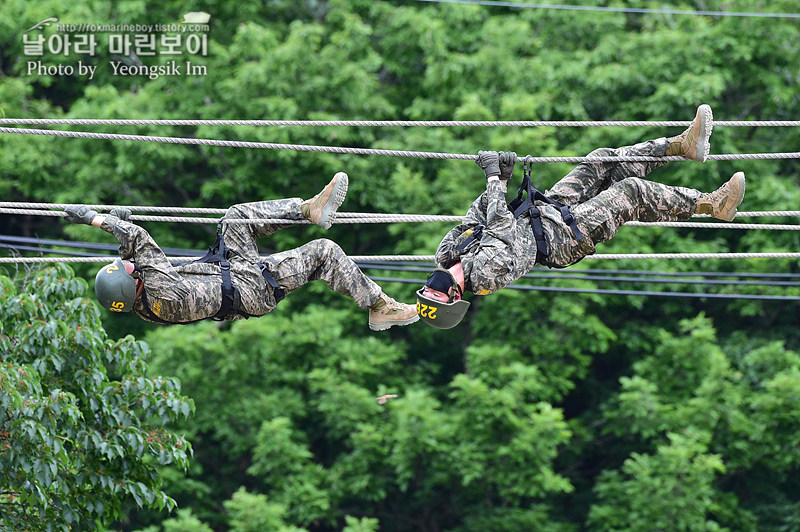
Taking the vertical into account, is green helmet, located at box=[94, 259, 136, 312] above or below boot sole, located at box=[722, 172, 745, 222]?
below

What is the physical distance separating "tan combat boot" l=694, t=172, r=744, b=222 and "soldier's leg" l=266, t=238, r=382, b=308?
228 centimetres

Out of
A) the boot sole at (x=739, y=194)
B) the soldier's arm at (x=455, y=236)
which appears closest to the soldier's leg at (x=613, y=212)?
the boot sole at (x=739, y=194)

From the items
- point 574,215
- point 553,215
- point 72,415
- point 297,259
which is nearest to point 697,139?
point 574,215

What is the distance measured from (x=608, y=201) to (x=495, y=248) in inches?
37.4

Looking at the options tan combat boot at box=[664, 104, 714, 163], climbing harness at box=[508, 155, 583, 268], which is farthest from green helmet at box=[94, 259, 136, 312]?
tan combat boot at box=[664, 104, 714, 163]

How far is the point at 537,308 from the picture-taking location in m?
16.4

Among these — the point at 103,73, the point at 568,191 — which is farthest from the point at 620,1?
the point at 568,191

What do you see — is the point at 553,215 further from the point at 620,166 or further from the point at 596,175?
the point at 620,166

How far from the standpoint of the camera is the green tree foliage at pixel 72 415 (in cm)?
905

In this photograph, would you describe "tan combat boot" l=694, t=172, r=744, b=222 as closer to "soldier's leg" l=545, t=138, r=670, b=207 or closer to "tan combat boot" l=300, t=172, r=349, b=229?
"soldier's leg" l=545, t=138, r=670, b=207

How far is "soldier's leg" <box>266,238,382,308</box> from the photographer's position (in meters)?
8.23

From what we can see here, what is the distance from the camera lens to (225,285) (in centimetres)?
803

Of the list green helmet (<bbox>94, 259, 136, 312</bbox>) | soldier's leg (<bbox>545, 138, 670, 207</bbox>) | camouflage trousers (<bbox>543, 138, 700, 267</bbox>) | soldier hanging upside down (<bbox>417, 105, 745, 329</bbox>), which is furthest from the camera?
soldier's leg (<bbox>545, 138, 670, 207</bbox>)

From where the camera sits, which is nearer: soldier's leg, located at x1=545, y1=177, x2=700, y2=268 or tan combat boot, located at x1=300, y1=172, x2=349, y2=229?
tan combat boot, located at x1=300, y1=172, x2=349, y2=229
